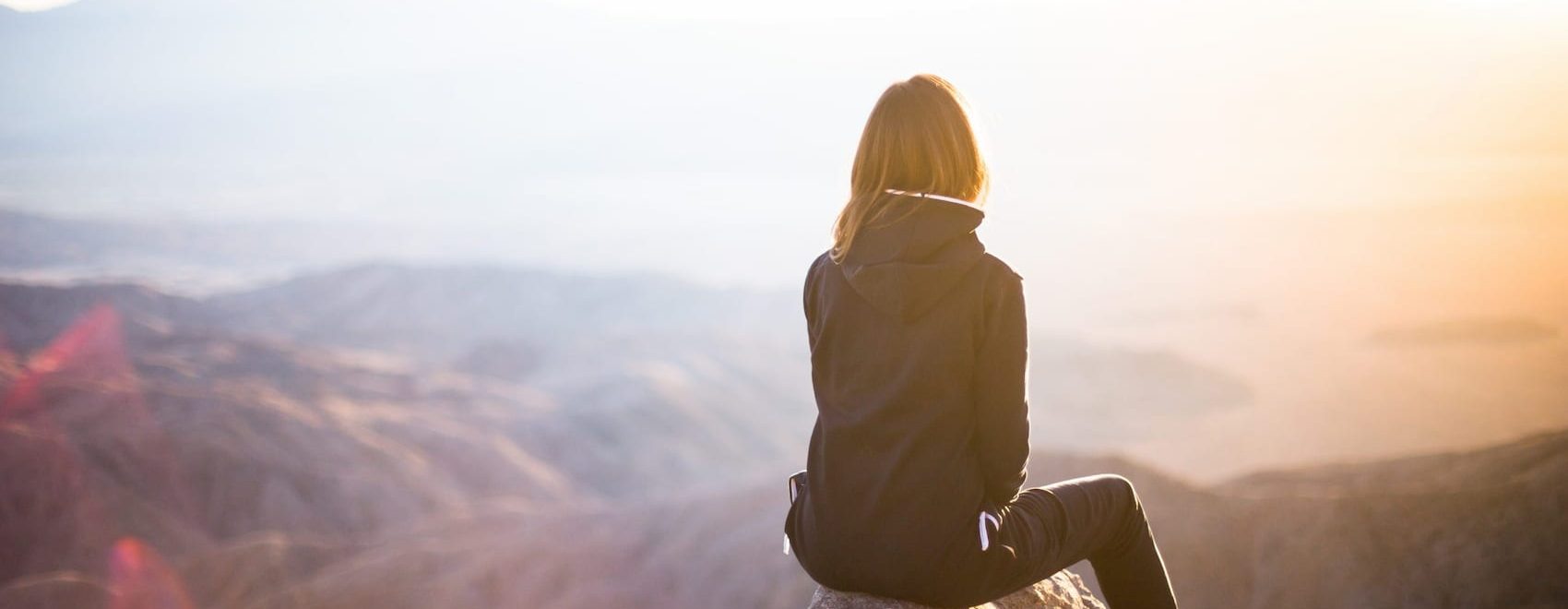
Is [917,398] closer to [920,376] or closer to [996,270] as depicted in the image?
[920,376]

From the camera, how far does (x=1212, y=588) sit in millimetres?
10664

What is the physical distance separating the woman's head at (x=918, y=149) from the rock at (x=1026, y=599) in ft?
3.88

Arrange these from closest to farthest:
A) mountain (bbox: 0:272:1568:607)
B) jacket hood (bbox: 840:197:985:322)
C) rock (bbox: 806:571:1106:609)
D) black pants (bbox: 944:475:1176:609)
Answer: jacket hood (bbox: 840:197:985:322) < black pants (bbox: 944:475:1176:609) < rock (bbox: 806:571:1106:609) < mountain (bbox: 0:272:1568:607)

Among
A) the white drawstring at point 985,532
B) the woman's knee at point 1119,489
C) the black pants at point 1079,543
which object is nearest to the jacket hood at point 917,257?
the white drawstring at point 985,532

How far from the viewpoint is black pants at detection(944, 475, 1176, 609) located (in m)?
2.90

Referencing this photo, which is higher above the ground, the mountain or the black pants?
the black pants

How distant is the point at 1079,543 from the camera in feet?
10.3

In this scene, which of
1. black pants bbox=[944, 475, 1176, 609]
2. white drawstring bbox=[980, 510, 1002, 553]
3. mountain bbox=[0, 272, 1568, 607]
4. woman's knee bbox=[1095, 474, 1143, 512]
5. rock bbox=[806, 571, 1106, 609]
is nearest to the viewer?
white drawstring bbox=[980, 510, 1002, 553]

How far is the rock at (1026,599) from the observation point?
3396mm

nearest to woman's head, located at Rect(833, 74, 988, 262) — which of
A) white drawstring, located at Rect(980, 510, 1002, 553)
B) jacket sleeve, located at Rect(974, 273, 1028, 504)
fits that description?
jacket sleeve, located at Rect(974, 273, 1028, 504)

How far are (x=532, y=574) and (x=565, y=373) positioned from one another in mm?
48220

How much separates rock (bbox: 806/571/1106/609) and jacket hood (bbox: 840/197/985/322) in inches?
38.4

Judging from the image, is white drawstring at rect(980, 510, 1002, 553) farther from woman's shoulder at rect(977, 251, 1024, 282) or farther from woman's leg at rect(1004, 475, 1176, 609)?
woman's shoulder at rect(977, 251, 1024, 282)

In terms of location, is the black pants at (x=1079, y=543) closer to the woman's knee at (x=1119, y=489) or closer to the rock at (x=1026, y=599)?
the woman's knee at (x=1119, y=489)
